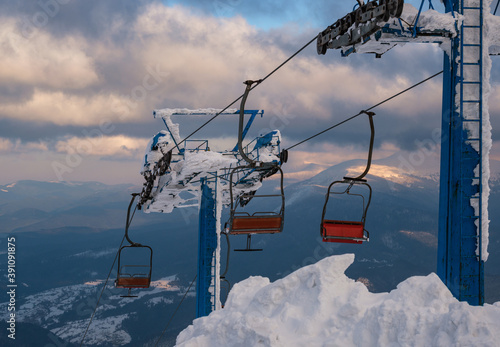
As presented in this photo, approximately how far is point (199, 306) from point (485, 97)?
13861 mm

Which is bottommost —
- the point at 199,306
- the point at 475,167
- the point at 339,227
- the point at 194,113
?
the point at 199,306

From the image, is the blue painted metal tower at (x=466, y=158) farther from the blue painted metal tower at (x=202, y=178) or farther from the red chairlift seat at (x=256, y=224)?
the blue painted metal tower at (x=202, y=178)

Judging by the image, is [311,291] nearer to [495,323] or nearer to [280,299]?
[280,299]

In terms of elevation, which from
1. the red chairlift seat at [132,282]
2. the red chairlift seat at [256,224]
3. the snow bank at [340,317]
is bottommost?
the red chairlift seat at [132,282]

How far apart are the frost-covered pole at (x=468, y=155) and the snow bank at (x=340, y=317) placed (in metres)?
0.92

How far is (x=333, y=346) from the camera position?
740 cm

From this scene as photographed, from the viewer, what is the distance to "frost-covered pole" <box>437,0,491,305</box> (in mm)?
8609

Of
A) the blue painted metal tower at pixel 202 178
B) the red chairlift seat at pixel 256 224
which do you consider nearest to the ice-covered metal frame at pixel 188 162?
the blue painted metal tower at pixel 202 178

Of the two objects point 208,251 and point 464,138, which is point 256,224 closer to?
point 464,138

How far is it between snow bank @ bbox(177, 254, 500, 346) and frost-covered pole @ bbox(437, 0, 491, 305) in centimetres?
92

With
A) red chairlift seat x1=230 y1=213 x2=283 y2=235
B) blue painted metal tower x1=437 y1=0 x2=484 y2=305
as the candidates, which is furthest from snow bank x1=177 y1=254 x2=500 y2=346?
red chairlift seat x1=230 y1=213 x2=283 y2=235

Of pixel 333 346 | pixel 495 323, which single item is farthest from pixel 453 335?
pixel 333 346

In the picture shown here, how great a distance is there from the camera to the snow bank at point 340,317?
6586 mm

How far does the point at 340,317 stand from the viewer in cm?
825
